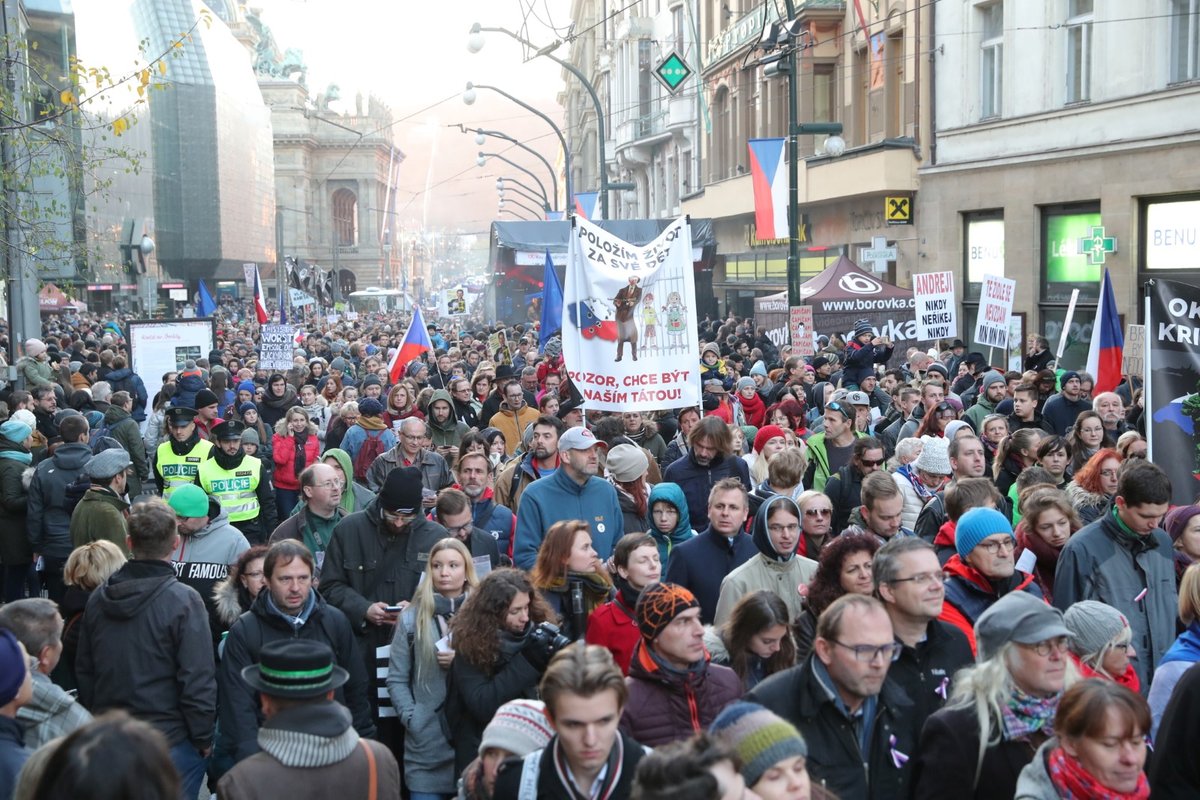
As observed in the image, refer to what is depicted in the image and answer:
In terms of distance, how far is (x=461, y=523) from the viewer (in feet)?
22.3

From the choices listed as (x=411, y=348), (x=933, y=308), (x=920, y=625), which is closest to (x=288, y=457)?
(x=411, y=348)

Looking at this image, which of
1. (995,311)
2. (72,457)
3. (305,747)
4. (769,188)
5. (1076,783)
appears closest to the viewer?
(1076,783)

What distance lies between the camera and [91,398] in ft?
44.8

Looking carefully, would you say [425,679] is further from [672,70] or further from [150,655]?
[672,70]

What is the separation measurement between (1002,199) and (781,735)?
21116 mm

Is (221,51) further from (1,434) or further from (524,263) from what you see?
(1,434)

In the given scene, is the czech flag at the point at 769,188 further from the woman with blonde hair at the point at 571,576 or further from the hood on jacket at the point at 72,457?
the woman with blonde hair at the point at 571,576

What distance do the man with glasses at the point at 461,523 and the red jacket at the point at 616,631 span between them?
1.27 m

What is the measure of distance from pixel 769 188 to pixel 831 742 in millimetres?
17277

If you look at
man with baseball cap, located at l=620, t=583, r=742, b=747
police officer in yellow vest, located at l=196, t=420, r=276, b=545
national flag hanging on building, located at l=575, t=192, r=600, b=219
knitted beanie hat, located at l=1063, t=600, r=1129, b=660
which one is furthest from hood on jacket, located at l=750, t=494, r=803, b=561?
national flag hanging on building, located at l=575, t=192, r=600, b=219

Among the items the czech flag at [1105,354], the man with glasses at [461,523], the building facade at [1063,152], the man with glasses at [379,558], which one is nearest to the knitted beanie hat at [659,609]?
the man with glasses at [379,558]

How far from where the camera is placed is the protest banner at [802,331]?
1670 centimetres

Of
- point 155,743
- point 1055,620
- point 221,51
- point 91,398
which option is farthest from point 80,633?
point 221,51

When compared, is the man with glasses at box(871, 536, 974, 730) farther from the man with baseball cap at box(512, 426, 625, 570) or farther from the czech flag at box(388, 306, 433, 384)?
the czech flag at box(388, 306, 433, 384)
